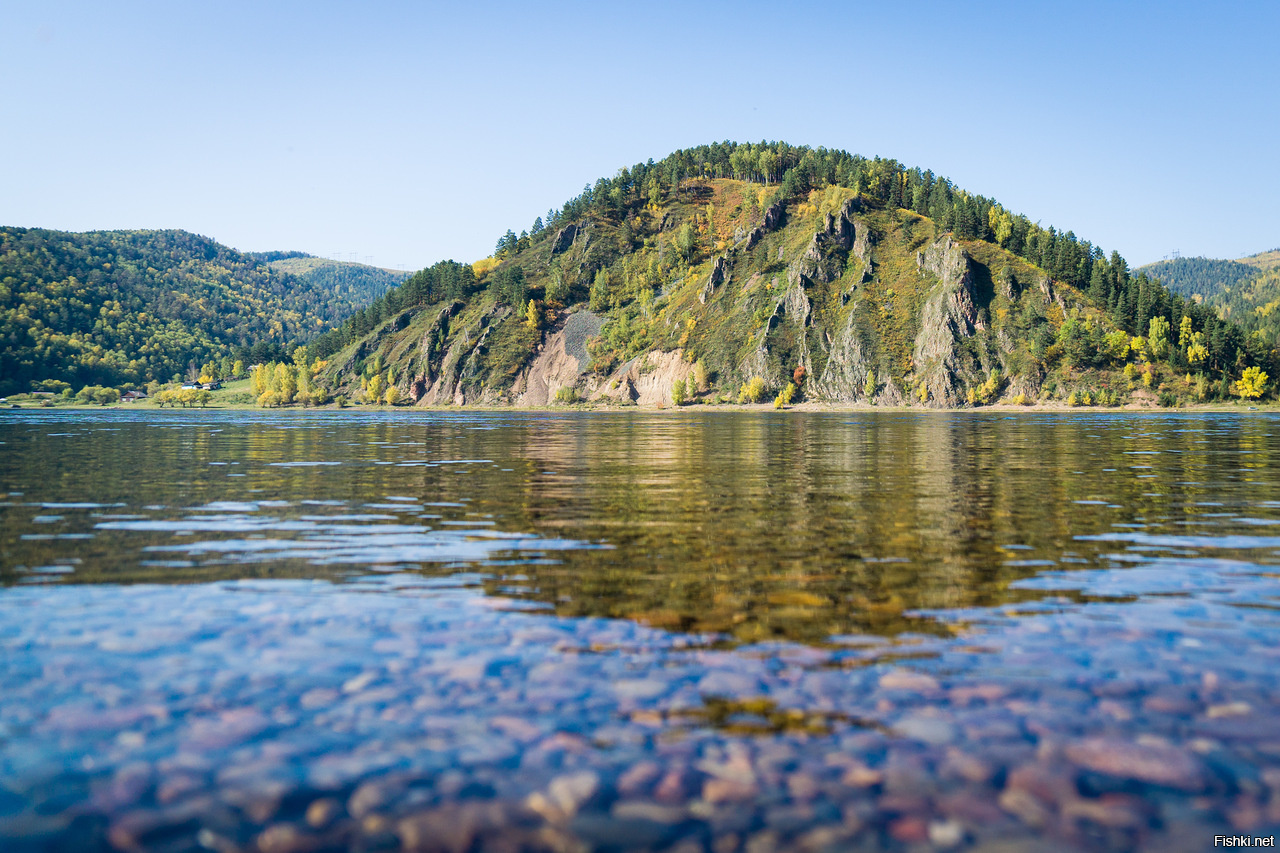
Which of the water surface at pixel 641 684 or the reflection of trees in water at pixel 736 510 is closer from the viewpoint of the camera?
the water surface at pixel 641 684

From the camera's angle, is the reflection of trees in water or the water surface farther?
the reflection of trees in water

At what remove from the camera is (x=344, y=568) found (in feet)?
48.9

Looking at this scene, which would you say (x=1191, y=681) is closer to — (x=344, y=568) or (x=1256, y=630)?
(x=1256, y=630)

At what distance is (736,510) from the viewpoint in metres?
22.7

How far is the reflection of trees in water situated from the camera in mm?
12547

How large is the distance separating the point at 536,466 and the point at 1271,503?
94.7 ft

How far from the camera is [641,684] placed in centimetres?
838

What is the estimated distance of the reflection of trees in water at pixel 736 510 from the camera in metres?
12.5

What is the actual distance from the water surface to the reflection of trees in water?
0.18 m

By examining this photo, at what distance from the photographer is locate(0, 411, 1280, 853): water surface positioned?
5844 mm

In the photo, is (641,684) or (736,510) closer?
(641,684)

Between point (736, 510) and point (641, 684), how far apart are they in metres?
14.6

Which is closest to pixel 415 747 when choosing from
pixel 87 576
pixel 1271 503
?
pixel 87 576

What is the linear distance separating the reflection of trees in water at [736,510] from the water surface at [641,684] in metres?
0.18
